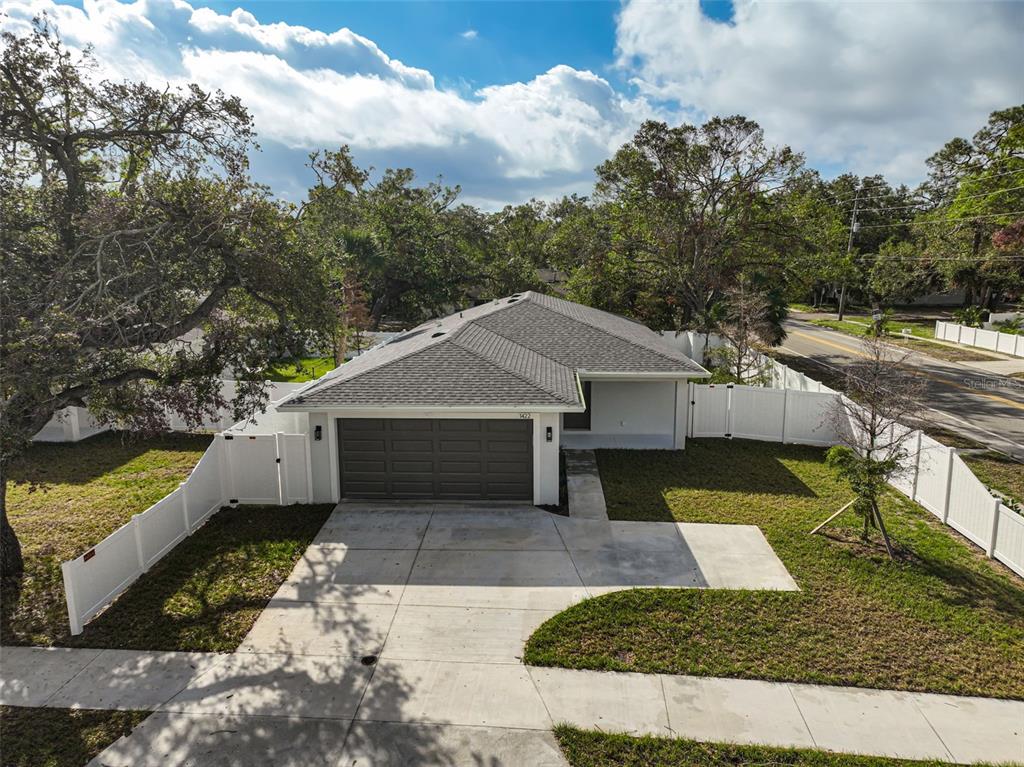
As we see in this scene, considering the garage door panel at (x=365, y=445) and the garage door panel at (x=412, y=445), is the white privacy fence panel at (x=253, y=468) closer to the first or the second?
the garage door panel at (x=365, y=445)

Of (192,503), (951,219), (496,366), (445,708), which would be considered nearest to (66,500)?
(192,503)

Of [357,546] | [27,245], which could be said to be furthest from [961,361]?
[27,245]

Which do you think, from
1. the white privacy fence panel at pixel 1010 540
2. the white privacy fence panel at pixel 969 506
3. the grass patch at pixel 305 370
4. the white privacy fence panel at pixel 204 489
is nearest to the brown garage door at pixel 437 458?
the white privacy fence panel at pixel 204 489

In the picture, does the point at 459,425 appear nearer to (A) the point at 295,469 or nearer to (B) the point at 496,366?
(B) the point at 496,366

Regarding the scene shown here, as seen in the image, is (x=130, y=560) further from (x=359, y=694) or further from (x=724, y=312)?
(x=724, y=312)

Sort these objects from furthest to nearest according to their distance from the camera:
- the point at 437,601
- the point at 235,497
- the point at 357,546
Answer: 1. the point at 235,497
2. the point at 357,546
3. the point at 437,601

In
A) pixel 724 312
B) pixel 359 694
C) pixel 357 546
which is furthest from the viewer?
pixel 724 312

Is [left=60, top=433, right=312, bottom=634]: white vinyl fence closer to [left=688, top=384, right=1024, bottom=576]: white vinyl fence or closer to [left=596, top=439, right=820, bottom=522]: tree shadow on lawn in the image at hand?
[left=596, top=439, right=820, bottom=522]: tree shadow on lawn
